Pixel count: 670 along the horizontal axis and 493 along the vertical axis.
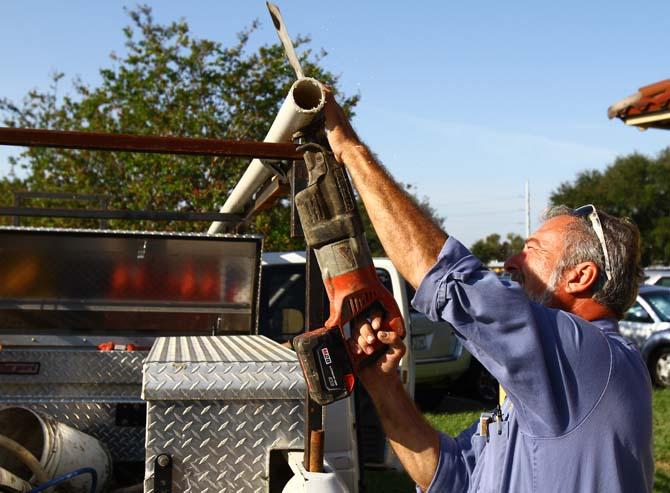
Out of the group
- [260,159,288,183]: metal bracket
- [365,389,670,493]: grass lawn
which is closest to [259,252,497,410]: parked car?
[365,389,670,493]: grass lawn

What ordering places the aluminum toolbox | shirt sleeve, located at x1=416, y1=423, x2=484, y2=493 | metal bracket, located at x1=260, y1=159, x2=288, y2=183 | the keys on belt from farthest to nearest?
the aluminum toolbox → metal bracket, located at x1=260, y1=159, x2=288, y2=183 → shirt sleeve, located at x1=416, y1=423, x2=484, y2=493 → the keys on belt

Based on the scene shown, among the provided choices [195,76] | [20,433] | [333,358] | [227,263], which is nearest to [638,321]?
[195,76]

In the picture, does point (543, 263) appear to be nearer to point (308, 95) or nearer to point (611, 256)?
point (611, 256)

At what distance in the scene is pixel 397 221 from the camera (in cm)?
200

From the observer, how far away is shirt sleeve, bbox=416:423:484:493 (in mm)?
2600

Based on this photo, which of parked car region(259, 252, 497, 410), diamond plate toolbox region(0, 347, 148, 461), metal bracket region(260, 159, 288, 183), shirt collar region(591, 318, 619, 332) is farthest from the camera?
parked car region(259, 252, 497, 410)

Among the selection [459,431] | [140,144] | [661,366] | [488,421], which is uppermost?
[140,144]

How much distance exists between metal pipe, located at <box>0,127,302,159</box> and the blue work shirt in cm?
124

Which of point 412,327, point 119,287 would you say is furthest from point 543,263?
point 412,327

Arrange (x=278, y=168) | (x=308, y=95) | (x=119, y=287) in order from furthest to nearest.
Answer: (x=119, y=287) < (x=278, y=168) < (x=308, y=95)

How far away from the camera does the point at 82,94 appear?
17.1m

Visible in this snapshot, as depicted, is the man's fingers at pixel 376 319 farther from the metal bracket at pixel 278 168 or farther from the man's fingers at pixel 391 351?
the metal bracket at pixel 278 168

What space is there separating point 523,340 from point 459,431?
7.50 m

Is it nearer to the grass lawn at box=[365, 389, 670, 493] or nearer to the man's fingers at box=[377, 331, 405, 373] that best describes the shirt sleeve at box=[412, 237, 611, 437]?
the man's fingers at box=[377, 331, 405, 373]
